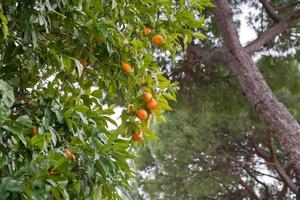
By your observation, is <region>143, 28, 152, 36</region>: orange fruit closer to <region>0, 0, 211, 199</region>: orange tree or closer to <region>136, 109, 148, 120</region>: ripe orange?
<region>0, 0, 211, 199</region>: orange tree

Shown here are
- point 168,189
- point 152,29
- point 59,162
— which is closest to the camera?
point 59,162

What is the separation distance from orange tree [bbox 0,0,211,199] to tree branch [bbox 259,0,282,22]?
3129 mm

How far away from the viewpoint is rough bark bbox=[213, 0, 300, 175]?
355 centimetres

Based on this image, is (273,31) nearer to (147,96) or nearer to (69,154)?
(147,96)

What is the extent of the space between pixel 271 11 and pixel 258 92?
47.0 inches

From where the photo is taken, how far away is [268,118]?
145 inches

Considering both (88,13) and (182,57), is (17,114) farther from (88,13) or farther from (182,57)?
(182,57)

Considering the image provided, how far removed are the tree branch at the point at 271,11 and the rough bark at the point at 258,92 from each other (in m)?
0.63

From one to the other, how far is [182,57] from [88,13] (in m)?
3.72

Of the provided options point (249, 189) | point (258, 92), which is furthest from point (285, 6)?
point (249, 189)

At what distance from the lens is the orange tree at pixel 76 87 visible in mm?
1039

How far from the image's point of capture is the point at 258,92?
3793 mm

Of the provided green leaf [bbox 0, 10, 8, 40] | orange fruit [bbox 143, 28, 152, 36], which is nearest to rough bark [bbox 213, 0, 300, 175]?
orange fruit [bbox 143, 28, 152, 36]

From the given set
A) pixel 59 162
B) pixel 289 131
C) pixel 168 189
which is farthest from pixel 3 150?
pixel 168 189
